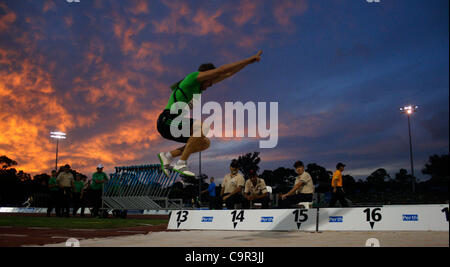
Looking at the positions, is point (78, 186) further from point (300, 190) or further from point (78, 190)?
point (300, 190)

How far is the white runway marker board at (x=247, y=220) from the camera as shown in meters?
8.04

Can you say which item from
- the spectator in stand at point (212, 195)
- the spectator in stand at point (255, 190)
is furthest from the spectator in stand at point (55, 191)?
the spectator in stand at point (255, 190)

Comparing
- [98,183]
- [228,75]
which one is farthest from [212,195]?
[228,75]

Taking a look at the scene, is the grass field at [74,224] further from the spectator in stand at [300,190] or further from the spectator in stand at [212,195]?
the spectator in stand at [300,190]

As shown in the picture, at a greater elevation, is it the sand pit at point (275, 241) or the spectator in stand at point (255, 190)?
the spectator in stand at point (255, 190)

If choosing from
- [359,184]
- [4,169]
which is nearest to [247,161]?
[359,184]

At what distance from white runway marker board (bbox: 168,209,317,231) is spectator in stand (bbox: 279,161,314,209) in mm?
1143

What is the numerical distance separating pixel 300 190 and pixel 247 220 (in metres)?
1.79

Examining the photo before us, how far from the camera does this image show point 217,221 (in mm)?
8883

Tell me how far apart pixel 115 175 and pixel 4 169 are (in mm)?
68786

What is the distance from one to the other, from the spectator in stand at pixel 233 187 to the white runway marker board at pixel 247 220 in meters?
2.08

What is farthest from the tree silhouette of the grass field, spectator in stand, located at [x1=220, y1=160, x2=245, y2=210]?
spectator in stand, located at [x1=220, y1=160, x2=245, y2=210]
